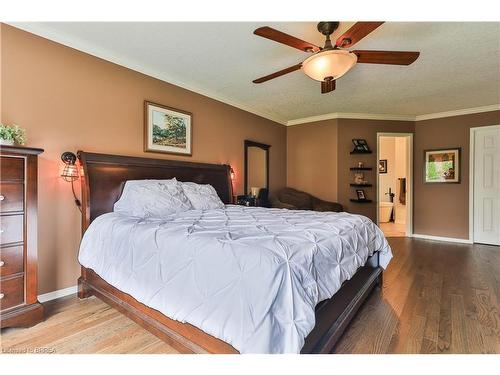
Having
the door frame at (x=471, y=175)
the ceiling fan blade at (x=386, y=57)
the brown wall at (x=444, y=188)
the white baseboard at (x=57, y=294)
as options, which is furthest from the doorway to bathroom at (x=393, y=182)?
the white baseboard at (x=57, y=294)

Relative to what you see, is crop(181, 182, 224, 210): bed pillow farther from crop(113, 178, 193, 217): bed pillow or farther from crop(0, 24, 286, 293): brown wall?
crop(0, 24, 286, 293): brown wall

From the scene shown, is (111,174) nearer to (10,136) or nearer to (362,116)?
(10,136)

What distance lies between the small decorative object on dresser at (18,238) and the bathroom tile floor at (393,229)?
18.7 ft

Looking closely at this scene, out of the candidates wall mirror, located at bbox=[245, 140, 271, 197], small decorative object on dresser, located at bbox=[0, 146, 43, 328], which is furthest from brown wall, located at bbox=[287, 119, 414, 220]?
small decorative object on dresser, located at bbox=[0, 146, 43, 328]

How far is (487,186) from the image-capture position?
452cm

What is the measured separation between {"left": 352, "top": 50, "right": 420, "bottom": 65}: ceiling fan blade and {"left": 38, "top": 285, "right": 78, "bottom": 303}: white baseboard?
330 centimetres

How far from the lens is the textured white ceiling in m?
2.29

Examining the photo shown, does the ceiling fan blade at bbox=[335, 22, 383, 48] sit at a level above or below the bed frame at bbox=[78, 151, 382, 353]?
above

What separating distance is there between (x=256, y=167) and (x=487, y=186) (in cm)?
411

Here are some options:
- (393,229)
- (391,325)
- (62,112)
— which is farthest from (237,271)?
(393,229)

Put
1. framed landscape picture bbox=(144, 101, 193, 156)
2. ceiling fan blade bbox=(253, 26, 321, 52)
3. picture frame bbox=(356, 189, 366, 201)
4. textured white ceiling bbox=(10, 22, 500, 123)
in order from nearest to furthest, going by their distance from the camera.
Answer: ceiling fan blade bbox=(253, 26, 321, 52) → textured white ceiling bbox=(10, 22, 500, 123) → framed landscape picture bbox=(144, 101, 193, 156) → picture frame bbox=(356, 189, 366, 201)

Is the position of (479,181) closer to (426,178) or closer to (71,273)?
(426,178)
